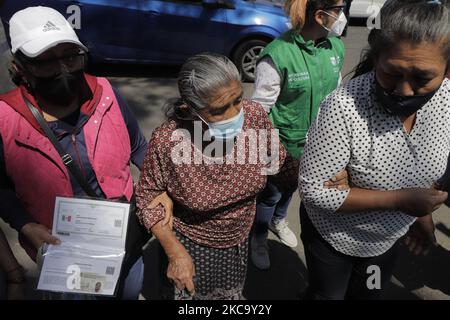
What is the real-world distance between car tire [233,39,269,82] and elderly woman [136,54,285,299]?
13.5 feet

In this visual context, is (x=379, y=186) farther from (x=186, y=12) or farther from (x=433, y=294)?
(x=186, y=12)

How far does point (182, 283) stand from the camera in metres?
1.75

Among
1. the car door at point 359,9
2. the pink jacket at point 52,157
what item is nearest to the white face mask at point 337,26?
the pink jacket at point 52,157

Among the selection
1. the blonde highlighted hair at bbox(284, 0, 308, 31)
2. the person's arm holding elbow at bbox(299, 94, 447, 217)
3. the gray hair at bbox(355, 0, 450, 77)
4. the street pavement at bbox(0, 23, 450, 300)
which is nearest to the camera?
the gray hair at bbox(355, 0, 450, 77)

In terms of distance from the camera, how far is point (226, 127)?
5.54ft

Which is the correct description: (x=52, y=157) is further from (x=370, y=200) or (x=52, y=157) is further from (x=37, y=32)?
(x=370, y=200)

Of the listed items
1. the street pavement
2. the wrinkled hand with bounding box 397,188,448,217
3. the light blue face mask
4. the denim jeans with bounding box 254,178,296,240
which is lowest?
the street pavement

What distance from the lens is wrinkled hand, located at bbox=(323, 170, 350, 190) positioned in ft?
5.00

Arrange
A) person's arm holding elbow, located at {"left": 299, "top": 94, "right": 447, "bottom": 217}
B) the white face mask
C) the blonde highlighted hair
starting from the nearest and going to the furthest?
person's arm holding elbow, located at {"left": 299, "top": 94, "right": 447, "bottom": 217}, the blonde highlighted hair, the white face mask

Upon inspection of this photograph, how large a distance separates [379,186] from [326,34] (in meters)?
1.12

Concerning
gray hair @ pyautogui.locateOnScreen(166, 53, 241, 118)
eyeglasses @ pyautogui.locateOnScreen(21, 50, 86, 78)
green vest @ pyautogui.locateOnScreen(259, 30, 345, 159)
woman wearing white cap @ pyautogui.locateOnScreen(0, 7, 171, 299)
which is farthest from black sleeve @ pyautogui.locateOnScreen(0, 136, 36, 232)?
green vest @ pyautogui.locateOnScreen(259, 30, 345, 159)

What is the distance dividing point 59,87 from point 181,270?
863 millimetres

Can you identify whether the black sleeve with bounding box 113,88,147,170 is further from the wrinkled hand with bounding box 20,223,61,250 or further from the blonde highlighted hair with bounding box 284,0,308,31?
the blonde highlighted hair with bounding box 284,0,308,31
